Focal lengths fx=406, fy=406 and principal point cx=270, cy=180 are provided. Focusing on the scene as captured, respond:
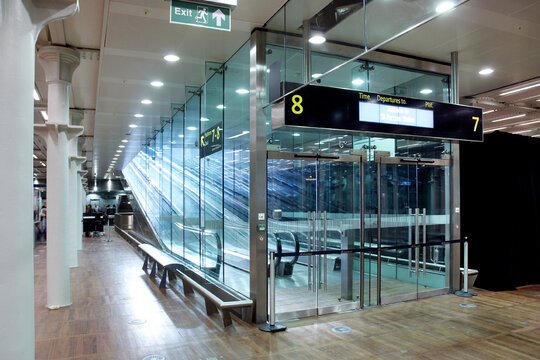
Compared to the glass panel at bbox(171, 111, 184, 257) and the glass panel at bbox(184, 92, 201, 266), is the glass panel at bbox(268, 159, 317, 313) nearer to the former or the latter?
the glass panel at bbox(184, 92, 201, 266)

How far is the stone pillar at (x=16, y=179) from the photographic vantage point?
7.21ft

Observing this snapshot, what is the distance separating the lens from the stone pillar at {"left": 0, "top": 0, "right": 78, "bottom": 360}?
7.21ft

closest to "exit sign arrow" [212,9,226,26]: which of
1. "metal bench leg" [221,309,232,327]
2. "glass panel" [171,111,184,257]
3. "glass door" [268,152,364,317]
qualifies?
"glass door" [268,152,364,317]

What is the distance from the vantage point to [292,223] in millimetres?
5676

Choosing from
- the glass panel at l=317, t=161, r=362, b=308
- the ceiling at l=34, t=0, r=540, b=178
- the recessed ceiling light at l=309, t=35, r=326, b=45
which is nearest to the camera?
the ceiling at l=34, t=0, r=540, b=178

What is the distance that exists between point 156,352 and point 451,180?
5.23m

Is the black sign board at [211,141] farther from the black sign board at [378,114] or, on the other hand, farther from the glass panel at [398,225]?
the glass panel at [398,225]

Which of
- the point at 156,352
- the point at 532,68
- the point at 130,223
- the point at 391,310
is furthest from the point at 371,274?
the point at 130,223

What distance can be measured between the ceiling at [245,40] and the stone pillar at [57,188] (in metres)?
0.30

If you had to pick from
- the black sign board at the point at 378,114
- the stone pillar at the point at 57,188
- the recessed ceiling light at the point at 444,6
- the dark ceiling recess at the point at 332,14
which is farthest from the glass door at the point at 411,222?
the stone pillar at the point at 57,188

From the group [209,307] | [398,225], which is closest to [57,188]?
[209,307]

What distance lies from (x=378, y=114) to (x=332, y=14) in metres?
1.46

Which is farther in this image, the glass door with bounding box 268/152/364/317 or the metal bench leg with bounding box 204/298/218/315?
the glass door with bounding box 268/152/364/317

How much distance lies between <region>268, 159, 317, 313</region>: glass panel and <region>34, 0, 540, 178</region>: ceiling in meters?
1.92
